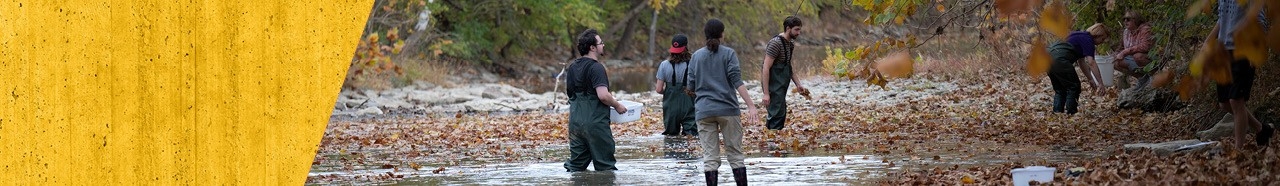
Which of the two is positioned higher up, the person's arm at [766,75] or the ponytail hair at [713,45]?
the ponytail hair at [713,45]

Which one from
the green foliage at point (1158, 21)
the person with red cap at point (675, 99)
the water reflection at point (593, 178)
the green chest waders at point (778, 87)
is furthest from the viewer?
the person with red cap at point (675, 99)

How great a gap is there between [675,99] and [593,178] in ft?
15.3

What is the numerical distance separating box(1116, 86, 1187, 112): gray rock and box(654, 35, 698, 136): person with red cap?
4112 mm

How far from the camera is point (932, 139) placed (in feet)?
44.1

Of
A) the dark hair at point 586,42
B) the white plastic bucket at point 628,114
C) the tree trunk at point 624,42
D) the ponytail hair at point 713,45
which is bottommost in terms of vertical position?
the white plastic bucket at point 628,114

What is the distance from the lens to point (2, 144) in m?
8.94

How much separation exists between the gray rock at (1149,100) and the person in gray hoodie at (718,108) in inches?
269

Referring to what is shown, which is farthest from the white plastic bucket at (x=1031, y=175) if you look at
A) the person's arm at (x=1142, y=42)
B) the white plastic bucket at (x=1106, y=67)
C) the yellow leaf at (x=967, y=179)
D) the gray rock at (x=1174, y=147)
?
the white plastic bucket at (x=1106, y=67)

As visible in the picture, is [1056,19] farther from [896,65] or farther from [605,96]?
[605,96]

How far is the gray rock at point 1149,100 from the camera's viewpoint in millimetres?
14758

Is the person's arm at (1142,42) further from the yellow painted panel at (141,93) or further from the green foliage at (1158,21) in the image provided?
the yellow painted panel at (141,93)

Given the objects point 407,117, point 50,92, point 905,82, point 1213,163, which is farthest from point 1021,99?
point 50,92

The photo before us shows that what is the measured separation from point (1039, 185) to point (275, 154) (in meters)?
4.26

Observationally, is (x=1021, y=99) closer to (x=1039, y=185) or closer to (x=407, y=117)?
(x=407, y=117)
